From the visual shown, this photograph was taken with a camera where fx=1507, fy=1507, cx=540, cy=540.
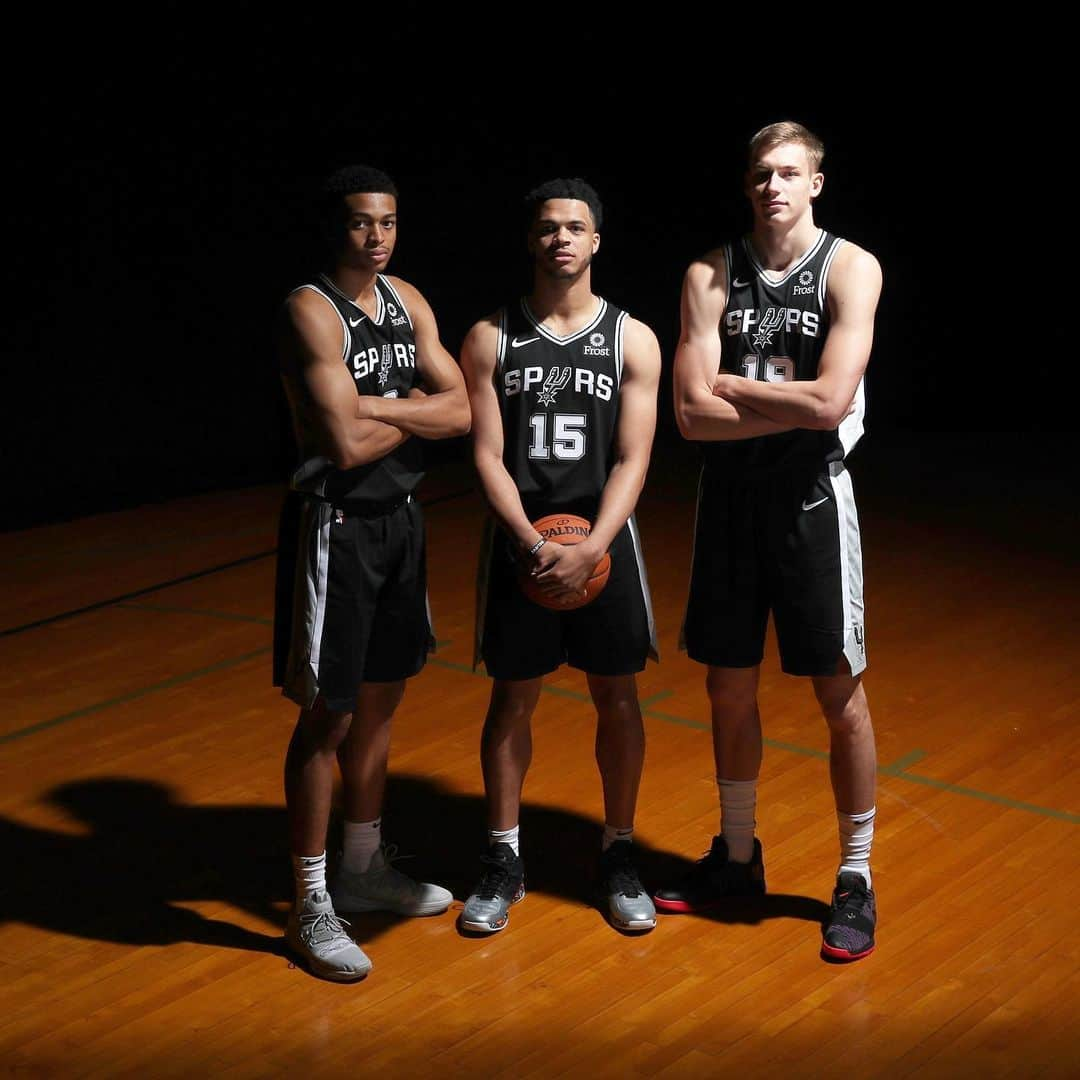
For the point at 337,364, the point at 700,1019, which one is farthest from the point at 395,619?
the point at 700,1019

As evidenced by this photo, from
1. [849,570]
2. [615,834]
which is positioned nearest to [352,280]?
[849,570]

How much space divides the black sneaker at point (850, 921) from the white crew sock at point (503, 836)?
73 centimetres

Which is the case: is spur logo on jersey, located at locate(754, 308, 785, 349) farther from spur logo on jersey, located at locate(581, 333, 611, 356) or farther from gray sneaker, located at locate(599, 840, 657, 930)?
gray sneaker, located at locate(599, 840, 657, 930)

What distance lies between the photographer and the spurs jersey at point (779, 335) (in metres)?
3.11

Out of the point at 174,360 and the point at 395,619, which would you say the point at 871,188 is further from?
the point at 395,619

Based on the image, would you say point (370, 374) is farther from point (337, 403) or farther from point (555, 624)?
point (555, 624)

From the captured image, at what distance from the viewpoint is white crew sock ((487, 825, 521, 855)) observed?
345 cm

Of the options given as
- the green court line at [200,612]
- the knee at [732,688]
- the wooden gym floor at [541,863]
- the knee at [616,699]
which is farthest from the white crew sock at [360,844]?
the green court line at [200,612]

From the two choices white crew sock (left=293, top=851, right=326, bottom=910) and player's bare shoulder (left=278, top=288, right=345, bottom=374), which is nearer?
player's bare shoulder (left=278, top=288, right=345, bottom=374)

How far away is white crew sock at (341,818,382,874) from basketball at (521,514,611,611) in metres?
0.72

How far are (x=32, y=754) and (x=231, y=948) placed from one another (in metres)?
1.42

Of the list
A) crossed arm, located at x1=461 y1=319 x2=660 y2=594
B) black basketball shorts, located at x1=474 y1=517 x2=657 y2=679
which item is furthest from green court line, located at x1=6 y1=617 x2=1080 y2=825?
crossed arm, located at x1=461 y1=319 x2=660 y2=594

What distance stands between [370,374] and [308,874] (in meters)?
1.08

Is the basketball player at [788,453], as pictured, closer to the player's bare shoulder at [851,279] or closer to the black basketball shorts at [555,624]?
the player's bare shoulder at [851,279]
